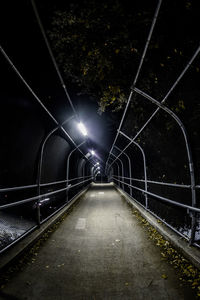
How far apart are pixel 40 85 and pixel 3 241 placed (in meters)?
5.27

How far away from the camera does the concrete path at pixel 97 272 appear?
6.66 feet

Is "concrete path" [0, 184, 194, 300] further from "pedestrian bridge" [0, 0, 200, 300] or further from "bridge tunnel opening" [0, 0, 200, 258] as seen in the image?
"bridge tunnel opening" [0, 0, 200, 258]

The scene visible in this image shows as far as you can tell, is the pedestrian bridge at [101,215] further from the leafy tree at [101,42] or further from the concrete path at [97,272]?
the leafy tree at [101,42]

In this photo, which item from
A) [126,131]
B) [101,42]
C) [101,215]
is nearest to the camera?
[101,42]

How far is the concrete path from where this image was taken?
2.03m

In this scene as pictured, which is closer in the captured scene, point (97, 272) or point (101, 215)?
point (97, 272)

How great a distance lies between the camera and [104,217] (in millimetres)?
5781

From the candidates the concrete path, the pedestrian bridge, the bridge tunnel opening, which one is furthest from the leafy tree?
the concrete path

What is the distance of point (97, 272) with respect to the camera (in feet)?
8.16

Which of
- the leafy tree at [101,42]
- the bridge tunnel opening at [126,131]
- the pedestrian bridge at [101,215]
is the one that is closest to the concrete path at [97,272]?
the pedestrian bridge at [101,215]

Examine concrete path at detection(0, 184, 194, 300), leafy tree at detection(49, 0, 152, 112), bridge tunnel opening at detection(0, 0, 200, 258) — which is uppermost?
leafy tree at detection(49, 0, 152, 112)

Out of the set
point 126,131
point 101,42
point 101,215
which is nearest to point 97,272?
point 101,215

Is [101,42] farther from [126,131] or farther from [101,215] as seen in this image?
[101,215]

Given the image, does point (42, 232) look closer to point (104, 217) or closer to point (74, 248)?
point (74, 248)
